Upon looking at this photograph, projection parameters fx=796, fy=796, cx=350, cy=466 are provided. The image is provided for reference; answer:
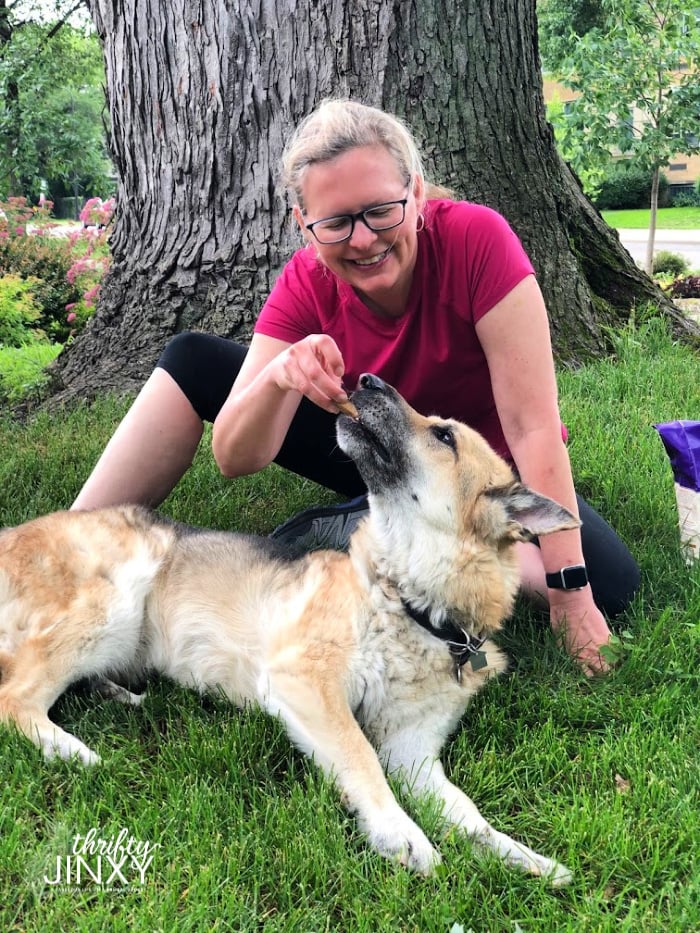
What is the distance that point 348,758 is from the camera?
2.46m

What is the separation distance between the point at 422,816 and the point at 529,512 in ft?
3.51

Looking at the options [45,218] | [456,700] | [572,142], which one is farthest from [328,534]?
[572,142]

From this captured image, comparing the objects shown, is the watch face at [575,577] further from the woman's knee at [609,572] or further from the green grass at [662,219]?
the green grass at [662,219]

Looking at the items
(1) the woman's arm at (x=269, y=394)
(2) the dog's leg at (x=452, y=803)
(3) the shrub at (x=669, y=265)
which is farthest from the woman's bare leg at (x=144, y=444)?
(3) the shrub at (x=669, y=265)

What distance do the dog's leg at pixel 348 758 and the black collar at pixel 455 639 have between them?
40 cm

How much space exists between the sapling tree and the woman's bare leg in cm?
1088

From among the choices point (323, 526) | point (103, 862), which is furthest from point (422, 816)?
point (323, 526)

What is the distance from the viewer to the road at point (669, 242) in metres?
21.8

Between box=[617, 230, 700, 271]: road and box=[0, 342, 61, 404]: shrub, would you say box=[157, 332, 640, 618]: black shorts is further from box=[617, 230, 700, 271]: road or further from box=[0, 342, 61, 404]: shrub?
box=[617, 230, 700, 271]: road

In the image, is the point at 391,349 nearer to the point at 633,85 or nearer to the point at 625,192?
the point at 633,85

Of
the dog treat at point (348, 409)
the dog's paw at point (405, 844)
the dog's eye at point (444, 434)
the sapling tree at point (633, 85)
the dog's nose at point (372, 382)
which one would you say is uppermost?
the sapling tree at point (633, 85)

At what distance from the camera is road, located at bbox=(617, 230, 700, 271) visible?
71.4 feet

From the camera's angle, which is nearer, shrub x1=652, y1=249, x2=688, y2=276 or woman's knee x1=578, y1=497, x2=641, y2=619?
woman's knee x1=578, y1=497, x2=641, y2=619

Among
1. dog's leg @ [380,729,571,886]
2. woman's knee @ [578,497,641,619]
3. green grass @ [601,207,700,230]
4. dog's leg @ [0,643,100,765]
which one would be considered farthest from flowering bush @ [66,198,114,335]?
green grass @ [601,207,700,230]
